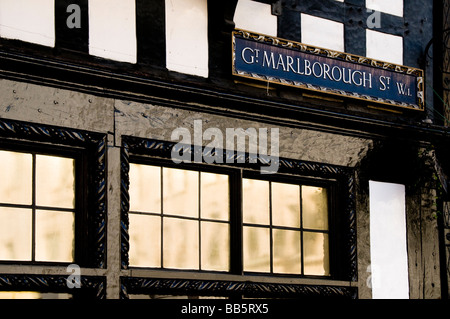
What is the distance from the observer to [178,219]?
6.87 metres

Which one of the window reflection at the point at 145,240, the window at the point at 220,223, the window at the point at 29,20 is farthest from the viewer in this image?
the window at the point at 220,223

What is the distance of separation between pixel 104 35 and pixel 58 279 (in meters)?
1.80

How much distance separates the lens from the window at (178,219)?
6680 millimetres

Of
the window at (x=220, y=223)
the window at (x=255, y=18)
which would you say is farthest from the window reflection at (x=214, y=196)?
the window at (x=255, y=18)

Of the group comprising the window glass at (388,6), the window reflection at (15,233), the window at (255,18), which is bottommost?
the window reflection at (15,233)

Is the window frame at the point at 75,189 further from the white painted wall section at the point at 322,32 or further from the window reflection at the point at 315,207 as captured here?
the white painted wall section at the point at 322,32

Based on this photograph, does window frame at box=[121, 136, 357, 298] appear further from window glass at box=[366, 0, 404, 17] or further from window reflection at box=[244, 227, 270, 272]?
window glass at box=[366, 0, 404, 17]

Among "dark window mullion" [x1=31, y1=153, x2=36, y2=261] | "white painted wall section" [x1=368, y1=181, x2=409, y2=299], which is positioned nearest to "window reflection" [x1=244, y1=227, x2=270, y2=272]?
"white painted wall section" [x1=368, y1=181, x2=409, y2=299]

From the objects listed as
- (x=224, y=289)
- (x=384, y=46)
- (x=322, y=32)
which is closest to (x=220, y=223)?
(x=224, y=289)

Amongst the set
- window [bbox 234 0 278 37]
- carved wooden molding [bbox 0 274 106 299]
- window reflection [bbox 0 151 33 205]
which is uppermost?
window [bbox 234 0 278 37]

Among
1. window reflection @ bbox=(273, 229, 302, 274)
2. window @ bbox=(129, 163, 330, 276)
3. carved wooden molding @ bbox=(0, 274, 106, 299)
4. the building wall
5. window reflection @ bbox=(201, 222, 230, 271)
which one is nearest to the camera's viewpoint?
carved wooden molding @ bbox=(0, 274, 106, 299)

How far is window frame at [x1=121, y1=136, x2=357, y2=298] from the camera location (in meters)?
6.55

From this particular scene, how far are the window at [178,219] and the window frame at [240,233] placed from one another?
0.24ft
